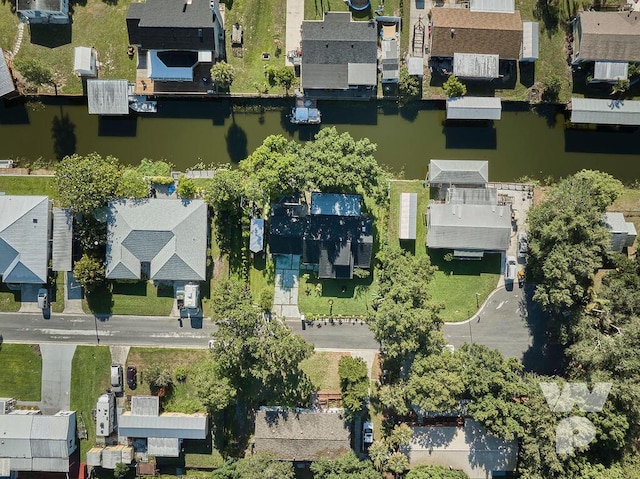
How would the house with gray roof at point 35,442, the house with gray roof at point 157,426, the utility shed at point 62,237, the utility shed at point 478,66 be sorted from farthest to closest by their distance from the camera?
the utility shed at point 478,66 → the utility shed at point 62,237 → the house with gray roof at point 157,426 → the house with gray roof at point 35,442

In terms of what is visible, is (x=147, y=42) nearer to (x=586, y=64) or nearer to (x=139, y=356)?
(x=139, y=356)

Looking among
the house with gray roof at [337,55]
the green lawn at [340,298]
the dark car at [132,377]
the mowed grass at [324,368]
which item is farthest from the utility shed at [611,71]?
the dark car at [132,377]

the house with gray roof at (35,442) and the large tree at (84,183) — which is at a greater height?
the large tree at (84,183)

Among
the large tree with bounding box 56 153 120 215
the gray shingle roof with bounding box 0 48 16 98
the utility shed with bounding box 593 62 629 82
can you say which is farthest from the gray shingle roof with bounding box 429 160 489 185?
the gray shingle roof with bounding box 0 48 16 98

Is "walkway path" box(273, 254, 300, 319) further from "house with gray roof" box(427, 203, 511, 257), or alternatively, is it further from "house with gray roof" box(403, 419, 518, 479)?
"house with gray roof" box(403, 419, 518, 479)

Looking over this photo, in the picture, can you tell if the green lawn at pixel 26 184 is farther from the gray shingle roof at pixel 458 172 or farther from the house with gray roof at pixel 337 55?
the gray shingle roof at pixel 458 172

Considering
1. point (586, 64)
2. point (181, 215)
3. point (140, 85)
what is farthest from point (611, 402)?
point (140, 85)
